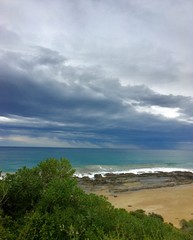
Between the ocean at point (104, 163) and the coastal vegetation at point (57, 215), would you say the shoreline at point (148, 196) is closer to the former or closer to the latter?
the ocean at point (104, 163)

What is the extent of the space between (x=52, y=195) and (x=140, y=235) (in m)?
3.03

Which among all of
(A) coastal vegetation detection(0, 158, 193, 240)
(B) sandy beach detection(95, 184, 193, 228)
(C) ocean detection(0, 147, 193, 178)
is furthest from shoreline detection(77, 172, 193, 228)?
(A) coastal vegetation detection(0, 158, 193, 240)

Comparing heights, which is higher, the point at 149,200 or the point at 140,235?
the point at 140,235

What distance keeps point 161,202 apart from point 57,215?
2288cm

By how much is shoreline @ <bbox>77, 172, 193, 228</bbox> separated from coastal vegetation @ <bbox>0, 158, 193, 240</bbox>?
12.6 m

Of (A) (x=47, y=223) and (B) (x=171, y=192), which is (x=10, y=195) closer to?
(A) (x=47, y=223)

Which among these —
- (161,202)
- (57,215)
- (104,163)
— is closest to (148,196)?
(161,202)

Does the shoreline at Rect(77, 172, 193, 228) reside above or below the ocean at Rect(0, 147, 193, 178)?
below

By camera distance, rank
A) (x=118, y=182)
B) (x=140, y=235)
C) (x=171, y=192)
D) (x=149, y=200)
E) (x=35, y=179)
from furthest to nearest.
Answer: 1. (x=118, y=182)
2. (x=171, y=192)
3. (x=149, y=200)
4. (x=35, y=179)
5. (x=140, y=235)

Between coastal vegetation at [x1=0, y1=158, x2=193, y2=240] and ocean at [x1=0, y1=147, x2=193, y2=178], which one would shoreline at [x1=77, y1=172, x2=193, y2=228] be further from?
coastal vegetation at [x1=0, y1=158, x2=193, y2=240]

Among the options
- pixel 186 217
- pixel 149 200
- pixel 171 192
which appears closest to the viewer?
pixel 186 217

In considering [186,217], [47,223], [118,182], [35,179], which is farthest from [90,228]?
[118,182]

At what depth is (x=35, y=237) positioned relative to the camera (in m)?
8.44

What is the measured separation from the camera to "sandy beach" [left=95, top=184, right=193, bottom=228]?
24.8m
